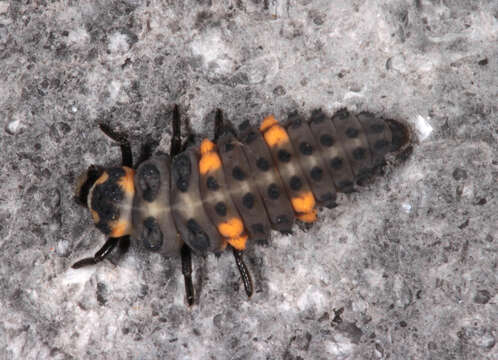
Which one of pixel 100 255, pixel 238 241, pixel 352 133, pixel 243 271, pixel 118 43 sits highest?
pixel 118 43

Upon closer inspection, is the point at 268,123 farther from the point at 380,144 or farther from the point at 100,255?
the point at 100,255

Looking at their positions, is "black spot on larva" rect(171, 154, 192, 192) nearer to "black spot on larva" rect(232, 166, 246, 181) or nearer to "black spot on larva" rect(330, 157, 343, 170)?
"black spot on larva" rect(232, 166, 246, 181)

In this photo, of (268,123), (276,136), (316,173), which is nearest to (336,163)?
(316,173)

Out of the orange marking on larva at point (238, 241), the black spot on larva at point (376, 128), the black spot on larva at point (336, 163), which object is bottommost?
the orange marking on larva at point (238, 241)

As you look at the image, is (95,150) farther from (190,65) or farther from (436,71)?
(436,71)

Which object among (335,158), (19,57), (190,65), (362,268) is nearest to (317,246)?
(362,268)

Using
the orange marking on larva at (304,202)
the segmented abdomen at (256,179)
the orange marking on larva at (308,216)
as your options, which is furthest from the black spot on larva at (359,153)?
the orange marking on larva at (308,216)

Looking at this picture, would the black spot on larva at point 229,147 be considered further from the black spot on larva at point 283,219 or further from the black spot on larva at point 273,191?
the black spot on larva at point 283,219
